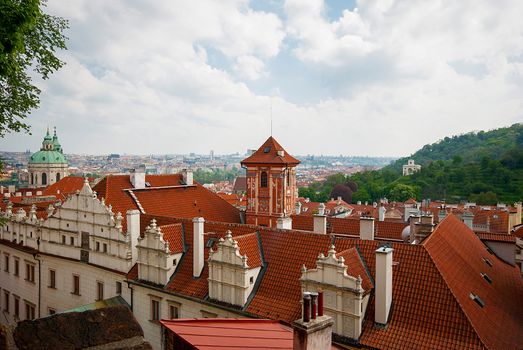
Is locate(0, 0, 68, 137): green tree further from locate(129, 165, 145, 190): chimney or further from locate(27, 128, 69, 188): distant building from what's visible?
locate(27, 128, 69, 188): distant building

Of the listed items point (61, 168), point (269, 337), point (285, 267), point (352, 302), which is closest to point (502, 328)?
point (352, 302)

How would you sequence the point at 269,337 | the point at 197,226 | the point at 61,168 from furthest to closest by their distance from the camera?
the point at 61,168, the point at 197,226, the point at 269,337

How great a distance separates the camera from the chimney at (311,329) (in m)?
8.59

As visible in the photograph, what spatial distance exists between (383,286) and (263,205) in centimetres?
2263

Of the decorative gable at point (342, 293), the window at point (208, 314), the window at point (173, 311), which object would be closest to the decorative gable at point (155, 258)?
the window at point (173, 311)

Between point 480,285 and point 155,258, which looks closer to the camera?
point 480,285

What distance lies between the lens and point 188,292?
70.7 ft

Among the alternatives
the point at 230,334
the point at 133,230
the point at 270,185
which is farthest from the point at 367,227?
the point at 230,334

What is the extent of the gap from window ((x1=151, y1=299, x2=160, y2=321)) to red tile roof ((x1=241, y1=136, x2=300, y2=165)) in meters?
17.7

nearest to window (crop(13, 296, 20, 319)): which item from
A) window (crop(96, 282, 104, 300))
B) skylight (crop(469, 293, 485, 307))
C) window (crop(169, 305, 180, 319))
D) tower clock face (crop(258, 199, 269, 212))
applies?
window (crop(96, 282, 104, 300))

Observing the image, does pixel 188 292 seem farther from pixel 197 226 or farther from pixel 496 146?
pixel 496 146

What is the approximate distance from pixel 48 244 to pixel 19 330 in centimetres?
2875

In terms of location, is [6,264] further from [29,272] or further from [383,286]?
[383,286]

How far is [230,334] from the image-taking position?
374 inches
